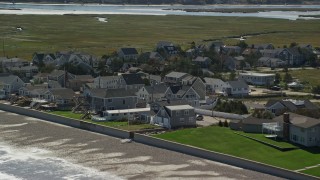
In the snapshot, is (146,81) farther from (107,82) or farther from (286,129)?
(286,129)

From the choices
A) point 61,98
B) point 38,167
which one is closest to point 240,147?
point 38,167

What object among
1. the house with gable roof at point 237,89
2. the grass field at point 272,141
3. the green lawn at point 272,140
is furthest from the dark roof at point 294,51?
the grass field at point 272,141

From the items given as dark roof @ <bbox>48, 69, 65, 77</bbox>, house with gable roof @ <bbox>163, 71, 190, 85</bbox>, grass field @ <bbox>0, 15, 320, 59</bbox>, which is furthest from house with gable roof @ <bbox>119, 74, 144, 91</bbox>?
grass field @ <bbox>0, 15, 320, 59</bbox>

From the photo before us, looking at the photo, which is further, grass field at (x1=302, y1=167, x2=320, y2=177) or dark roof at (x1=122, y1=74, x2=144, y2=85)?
dark roof at (x1=122, y1=74, x2=144, y2=85)

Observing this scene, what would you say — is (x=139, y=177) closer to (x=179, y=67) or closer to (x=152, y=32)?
(x=179, y=67)

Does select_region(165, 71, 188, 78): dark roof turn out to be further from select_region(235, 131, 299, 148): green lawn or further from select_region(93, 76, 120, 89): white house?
select_region(235, 131, 299, 148): green lawn

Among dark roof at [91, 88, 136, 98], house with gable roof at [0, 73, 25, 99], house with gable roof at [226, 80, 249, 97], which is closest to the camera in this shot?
dark roof at [91, 88, 136, 98]

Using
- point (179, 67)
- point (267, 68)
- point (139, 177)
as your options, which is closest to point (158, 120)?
point (139, 177)
